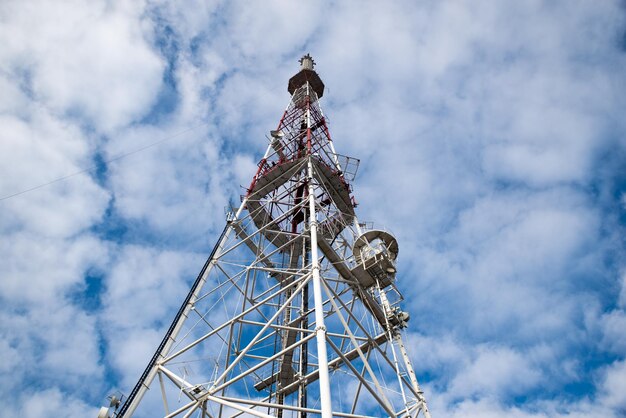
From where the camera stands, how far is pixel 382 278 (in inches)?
700

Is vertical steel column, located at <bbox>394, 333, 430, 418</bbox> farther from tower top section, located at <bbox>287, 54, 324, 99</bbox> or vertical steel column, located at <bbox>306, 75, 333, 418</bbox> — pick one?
tower top section, located at <bbox>287, 54, 324, 99</bbox>

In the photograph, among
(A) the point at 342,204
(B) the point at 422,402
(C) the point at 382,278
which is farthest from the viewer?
(A) the point at 342,204

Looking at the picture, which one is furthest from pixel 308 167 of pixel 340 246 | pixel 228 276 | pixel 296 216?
pixel 228 276

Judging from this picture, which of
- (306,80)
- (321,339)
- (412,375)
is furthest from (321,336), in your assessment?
(306,80)

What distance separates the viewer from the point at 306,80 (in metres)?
31.6

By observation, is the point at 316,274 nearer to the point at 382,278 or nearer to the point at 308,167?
the point at 382,278

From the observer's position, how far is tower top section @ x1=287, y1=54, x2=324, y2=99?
1249 inches

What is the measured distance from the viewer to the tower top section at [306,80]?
1249 inches

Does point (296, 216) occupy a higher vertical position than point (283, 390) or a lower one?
higher

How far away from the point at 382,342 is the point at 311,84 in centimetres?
2054

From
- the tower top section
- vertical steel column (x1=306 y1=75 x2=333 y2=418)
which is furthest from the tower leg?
the tower top section

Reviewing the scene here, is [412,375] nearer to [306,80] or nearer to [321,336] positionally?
[321,336]

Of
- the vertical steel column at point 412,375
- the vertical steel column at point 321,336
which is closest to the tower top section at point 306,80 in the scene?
the vertical steel column at point 321,336

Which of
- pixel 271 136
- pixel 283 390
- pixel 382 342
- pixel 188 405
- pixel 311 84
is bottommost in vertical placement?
pixel 188 405
